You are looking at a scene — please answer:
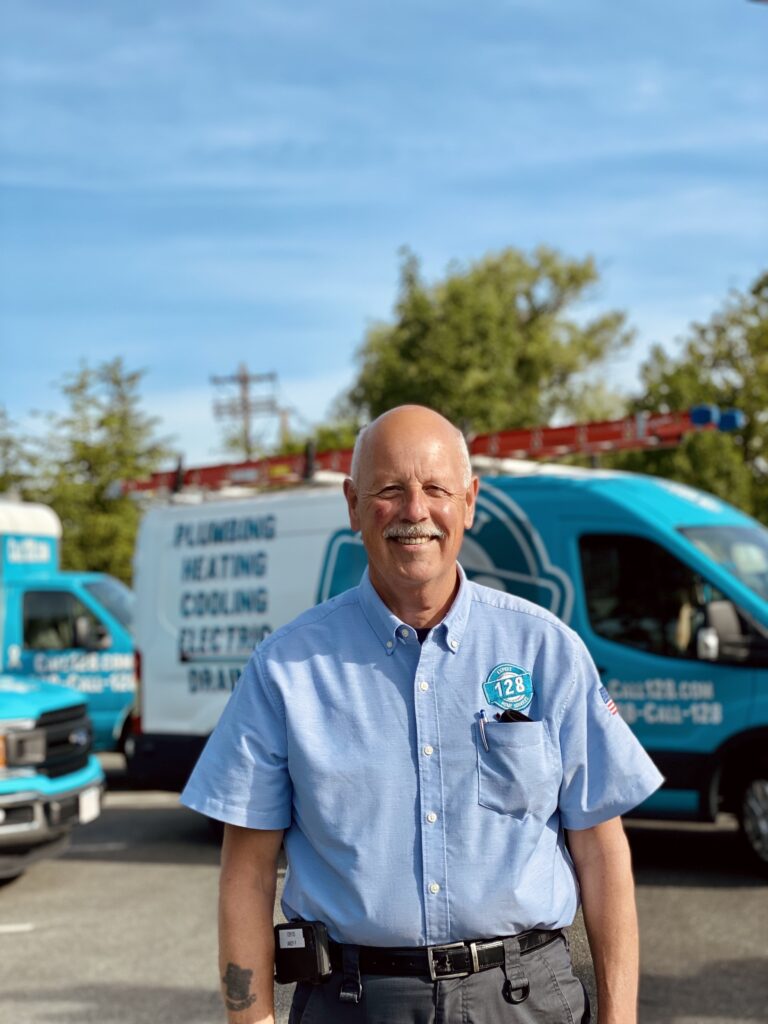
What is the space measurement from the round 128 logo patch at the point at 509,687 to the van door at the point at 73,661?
10318mm

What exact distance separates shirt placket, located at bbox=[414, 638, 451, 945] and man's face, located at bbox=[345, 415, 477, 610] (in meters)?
0.13

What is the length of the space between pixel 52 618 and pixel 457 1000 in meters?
10.7

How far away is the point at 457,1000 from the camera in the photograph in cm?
223

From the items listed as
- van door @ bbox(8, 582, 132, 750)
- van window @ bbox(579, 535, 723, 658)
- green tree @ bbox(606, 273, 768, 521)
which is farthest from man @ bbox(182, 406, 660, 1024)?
green tree @ bbox(606, 273, 768, 521)

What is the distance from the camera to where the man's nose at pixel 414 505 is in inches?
93.0

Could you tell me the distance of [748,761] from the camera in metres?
7.74

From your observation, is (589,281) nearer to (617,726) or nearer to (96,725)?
(96,725)

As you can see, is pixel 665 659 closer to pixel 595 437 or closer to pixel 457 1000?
pixel 595 437

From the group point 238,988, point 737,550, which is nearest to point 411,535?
point 238,988

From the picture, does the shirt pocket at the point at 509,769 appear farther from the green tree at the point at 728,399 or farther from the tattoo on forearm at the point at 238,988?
the green tree at the point at 728,399

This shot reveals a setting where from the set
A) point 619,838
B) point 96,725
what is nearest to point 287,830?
point 619,838

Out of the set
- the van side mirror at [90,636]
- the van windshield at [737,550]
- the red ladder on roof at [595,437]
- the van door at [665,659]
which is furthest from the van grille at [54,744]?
the van windshield at [737,550]


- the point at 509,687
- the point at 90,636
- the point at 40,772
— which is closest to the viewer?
the point at 509,687

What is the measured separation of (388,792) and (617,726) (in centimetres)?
43
